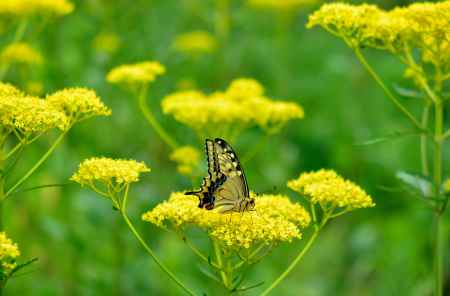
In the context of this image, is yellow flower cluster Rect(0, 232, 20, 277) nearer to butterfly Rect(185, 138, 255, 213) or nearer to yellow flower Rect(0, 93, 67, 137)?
yellow flower Rect(0, 93, 67, 137)

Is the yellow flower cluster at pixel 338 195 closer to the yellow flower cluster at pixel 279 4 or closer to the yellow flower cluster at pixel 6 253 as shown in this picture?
the yellow flower cluster at pixel 6 253

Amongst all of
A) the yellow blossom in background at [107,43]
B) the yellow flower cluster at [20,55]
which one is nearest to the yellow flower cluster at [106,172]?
the yellow flower cluster at [20,55]

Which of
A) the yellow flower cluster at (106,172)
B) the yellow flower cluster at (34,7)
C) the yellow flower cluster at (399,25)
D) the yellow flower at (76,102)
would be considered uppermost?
the yellow flower cluster at (34,7)

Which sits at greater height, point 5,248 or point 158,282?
point 158,282

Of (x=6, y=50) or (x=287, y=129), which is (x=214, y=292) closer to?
(x=6, y=50)

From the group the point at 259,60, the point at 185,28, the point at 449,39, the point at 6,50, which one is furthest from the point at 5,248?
the point at 259,60

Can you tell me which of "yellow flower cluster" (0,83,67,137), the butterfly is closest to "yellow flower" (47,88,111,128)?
"yellow flower cluster" (0,83,67,137)
